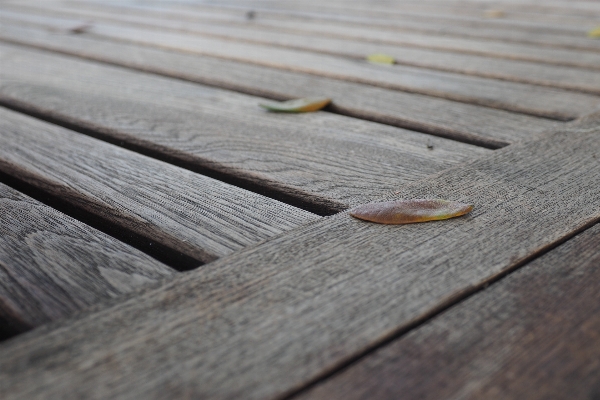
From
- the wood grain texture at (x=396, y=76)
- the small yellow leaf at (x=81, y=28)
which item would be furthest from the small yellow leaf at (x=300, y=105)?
the small yellow leaf at (x=81, y=28)

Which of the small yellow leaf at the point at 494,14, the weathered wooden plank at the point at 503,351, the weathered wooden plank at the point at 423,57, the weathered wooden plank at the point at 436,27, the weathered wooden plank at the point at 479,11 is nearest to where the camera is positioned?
the weathered wooden plank at the point at 503,351

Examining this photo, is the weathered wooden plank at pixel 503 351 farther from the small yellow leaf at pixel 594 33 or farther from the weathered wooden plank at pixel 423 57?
the small yellow leaf at pixel 594 33

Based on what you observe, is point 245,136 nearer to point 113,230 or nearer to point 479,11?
point 113,230

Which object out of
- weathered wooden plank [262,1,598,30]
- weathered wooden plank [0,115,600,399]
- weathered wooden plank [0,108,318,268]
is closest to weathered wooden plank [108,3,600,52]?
weathered wooden plank [262,1,598,30]

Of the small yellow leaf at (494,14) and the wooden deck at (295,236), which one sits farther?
the small yellow leaf at (494,14)

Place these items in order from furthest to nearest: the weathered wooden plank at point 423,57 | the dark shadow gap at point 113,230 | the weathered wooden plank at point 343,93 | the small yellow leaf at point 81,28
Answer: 1. the small yellow leaf at point 81,28
2. the weathered wooden plank at point 423,57
3. the weathered wooden plank at point 343,93
4. the dark shadow gap at point 113,230

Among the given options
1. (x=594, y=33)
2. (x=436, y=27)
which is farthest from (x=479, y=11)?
(x=594, y=33)

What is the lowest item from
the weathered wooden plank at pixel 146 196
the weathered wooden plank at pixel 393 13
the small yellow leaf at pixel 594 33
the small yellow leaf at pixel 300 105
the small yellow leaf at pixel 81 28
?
the weathered wooden plank at pixel 146 196
